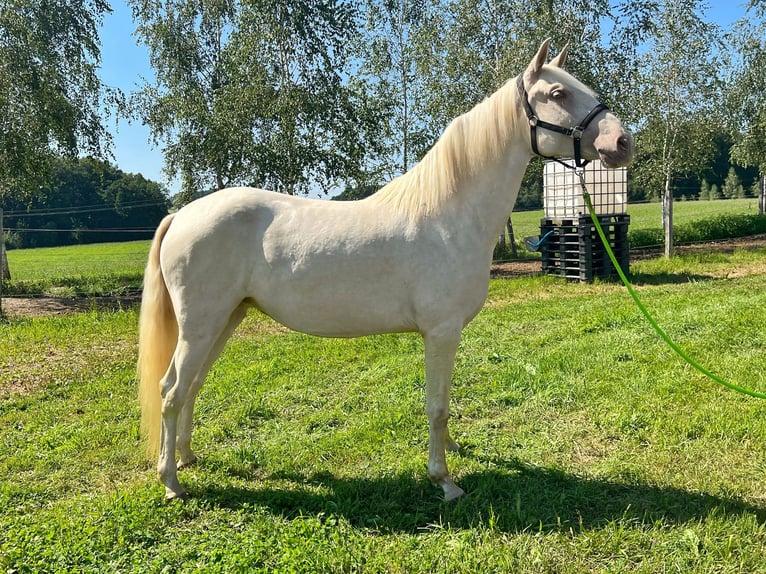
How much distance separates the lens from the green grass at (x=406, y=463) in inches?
94.1

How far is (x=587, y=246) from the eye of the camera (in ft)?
33.4

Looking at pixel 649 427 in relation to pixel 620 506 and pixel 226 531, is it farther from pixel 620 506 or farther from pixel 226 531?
pixel 226 531

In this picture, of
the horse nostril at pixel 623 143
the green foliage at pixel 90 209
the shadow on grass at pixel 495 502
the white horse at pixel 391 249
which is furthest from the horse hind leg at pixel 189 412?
the green foliage at pixel 90 209

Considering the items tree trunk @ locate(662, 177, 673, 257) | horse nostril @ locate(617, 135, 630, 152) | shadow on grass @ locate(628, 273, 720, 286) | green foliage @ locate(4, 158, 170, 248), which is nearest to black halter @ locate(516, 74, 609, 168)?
horse nostril @ locate(617, 135, 630, 152)

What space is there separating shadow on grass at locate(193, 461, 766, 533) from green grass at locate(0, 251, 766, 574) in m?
0.01

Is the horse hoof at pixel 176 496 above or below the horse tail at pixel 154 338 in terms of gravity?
below

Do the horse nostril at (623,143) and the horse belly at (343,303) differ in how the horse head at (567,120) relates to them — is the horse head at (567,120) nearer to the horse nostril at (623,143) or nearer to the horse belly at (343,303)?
the horse nostril at (623,143)

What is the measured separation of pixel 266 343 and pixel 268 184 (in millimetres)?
6925

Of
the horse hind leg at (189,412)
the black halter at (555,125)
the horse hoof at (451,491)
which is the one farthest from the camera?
the horse hind leg at (189,412)

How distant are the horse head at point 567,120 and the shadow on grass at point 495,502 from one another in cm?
186

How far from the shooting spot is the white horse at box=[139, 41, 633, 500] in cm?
287

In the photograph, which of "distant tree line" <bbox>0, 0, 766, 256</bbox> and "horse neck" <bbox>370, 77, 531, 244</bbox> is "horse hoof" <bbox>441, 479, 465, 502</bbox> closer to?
"horse neck" <bbox>370, 77, 531, 244</bbox>

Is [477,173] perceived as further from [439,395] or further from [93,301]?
[93,301]

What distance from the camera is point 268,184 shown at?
12.6m
